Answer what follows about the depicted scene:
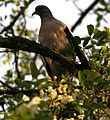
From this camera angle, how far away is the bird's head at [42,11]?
6.77m

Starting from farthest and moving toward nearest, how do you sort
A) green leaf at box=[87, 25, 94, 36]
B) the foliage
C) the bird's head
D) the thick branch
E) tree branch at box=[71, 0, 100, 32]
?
tree branch at box=[71, 0, 100, 32] < the bird's head < green leaf at box=[87, 25, 94, 36] < the thick branch < the foliage

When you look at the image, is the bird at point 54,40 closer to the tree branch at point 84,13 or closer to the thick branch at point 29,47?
the thick branch at point 29,47

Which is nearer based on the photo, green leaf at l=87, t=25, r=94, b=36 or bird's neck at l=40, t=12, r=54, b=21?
green leaf at l=87, t=25, r=94, b=36

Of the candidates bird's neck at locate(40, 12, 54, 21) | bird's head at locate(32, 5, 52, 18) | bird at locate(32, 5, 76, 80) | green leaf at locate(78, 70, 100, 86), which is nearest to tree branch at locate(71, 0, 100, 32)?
bird's head at locate(32, 5, 52, 18)

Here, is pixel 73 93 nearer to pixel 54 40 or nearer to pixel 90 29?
pixel 90 29

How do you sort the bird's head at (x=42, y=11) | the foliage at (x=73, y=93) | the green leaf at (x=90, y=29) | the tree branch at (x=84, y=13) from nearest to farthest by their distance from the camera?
the foliage at (x=73, y=93)
the green leaf at (x=90, y=29)
the bird's head at (x=42, y=11)
the tree branch at (x=84, y=13)

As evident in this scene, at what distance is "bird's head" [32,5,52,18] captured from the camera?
6770 millimetres

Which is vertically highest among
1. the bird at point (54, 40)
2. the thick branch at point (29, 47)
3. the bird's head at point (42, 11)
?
the bird's head at point (42, 11)

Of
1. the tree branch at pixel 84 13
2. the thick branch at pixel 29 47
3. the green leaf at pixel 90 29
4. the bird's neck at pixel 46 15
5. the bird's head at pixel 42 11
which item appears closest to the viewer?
the thick branch at pixel 29 47

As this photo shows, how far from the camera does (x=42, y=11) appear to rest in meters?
7.17

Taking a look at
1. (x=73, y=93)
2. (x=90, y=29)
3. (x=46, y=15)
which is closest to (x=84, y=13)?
(x=46, y=15)

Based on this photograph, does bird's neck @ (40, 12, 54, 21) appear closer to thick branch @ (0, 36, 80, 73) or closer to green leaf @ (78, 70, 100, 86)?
thick branch @ (0, 36, 80, 73)

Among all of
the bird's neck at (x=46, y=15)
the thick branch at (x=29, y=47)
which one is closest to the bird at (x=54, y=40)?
the bird's neck at (x=46, y=15)

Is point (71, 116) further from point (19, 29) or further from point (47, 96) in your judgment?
point (19, 29)
